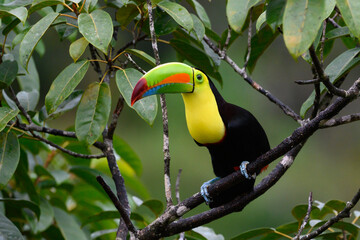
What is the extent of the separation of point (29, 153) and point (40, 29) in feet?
3.23

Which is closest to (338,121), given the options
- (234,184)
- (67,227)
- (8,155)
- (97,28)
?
(234,184)

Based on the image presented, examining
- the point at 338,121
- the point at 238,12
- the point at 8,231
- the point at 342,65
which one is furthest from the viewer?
the point at 8,231

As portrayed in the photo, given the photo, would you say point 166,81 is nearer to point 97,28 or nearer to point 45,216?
point 97,28

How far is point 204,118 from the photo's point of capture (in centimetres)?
165

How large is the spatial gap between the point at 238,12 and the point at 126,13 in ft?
2.42

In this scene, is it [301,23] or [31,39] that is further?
[31,39]

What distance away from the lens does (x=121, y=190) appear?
1.84 m

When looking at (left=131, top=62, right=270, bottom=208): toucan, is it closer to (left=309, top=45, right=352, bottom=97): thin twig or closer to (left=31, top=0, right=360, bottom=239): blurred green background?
(left=309, top=45, right=352, bottom=97): thin twig

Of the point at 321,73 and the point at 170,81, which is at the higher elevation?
the point at 321,73

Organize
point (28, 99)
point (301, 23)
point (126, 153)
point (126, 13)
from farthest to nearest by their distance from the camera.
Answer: point (126, 153), point (28, 99), point (126, 13), point (301, 23)

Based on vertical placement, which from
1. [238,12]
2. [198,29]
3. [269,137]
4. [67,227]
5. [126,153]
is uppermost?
[238,12]

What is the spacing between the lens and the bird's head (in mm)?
1589

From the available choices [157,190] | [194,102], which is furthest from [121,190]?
[157,190]

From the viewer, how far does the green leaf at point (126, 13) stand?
1.95 meters
